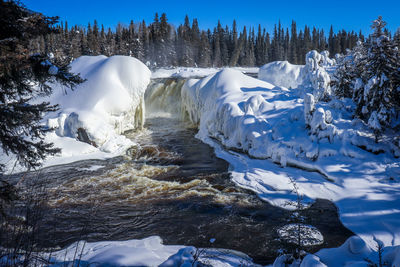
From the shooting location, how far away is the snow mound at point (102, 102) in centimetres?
1262

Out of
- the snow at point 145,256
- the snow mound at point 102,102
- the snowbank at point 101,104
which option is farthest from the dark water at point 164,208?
the snow mound at point 102,102

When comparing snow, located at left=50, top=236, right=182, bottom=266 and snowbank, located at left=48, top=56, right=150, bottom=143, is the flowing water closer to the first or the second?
snow, located at left=50, top=236, right=182, bottom=266

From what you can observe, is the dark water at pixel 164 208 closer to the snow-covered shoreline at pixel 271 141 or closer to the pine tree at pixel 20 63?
the snow-covered shoreline at pixel 271 141

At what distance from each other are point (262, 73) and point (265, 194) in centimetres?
2201

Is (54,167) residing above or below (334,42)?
below


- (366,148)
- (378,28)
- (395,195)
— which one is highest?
(378,28)

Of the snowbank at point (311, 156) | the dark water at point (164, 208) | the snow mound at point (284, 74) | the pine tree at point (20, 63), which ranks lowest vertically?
the dark water at point (164, 208)

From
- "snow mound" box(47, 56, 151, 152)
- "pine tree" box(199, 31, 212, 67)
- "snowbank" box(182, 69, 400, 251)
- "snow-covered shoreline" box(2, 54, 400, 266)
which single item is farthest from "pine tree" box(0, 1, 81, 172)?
"pine tree" box(199, 31, 212, 67)

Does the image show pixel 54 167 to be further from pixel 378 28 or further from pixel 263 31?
pixel 263 31

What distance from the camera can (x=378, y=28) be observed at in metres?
8.95

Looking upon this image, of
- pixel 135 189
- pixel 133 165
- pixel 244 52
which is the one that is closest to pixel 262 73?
pixel 133 165

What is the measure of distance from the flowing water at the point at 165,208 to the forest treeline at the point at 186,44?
38.1m

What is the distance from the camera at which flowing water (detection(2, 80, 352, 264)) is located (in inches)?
214

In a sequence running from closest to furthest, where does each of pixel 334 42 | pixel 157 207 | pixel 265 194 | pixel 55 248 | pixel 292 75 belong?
pixel 55 248
pixel 157 207
pixel 265 194
pixel 292 75
pixel 334 42
